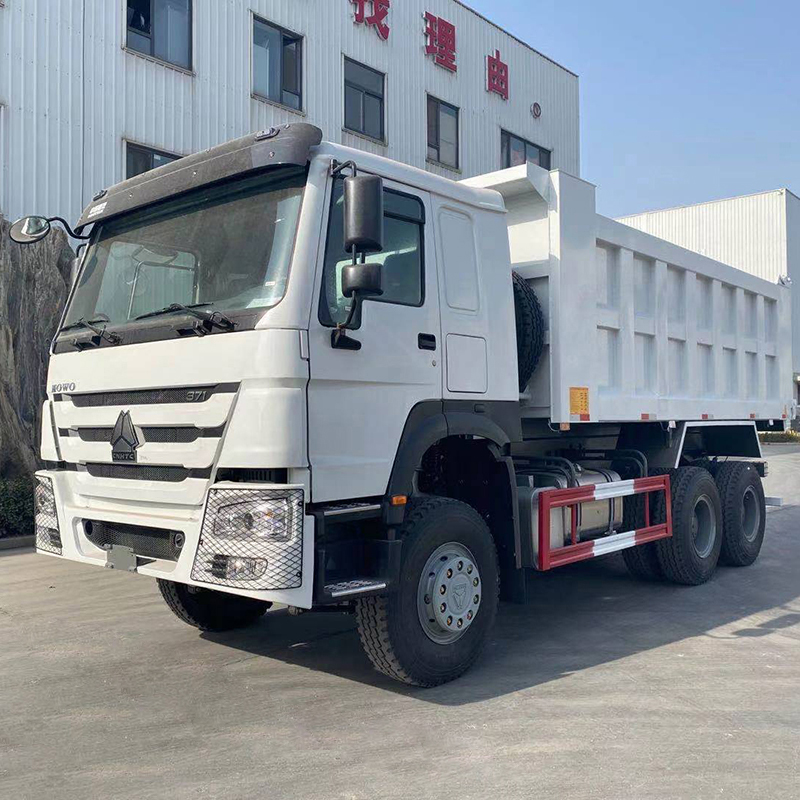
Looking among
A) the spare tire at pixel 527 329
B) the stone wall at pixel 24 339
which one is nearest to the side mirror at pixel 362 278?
the spare tire at pixel 527 329

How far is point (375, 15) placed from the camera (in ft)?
51.9

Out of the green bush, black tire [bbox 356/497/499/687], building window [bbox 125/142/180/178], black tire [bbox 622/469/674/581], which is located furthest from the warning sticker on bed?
building window [bbox 125/142/180/178]

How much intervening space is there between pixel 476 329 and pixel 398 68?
12806 millimetres

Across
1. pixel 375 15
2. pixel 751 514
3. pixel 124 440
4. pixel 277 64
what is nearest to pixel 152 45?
pixel 277 64

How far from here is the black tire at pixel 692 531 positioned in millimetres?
7234

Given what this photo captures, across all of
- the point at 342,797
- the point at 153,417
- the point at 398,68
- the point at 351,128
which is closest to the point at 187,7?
the point at 351,128

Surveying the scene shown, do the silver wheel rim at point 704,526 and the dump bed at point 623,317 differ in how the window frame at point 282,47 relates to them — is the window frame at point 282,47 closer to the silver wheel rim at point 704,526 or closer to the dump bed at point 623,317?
the dump bed at point 623,317

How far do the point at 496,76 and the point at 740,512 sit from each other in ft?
43.5

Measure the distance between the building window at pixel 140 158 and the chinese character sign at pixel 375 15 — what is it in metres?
5.06

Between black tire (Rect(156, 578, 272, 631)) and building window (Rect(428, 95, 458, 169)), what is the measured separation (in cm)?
1293

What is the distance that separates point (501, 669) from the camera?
A: 5.10 m

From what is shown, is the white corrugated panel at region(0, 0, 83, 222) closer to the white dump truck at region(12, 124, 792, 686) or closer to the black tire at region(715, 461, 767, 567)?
the white dump truck at region(12, 124, 792, 686)

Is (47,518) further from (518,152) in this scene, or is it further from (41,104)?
(518,152)

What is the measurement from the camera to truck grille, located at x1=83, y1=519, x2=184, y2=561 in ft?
14.3
